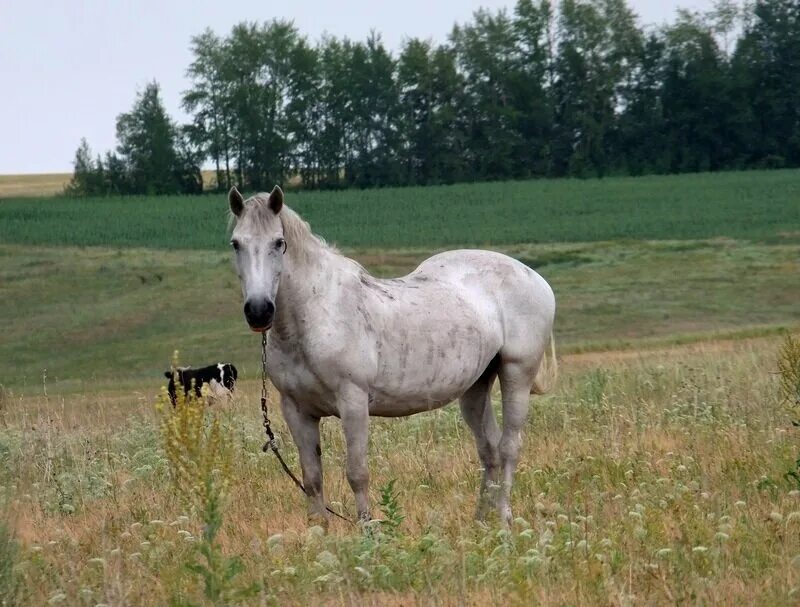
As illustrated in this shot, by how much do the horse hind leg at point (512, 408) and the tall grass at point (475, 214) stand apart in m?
38.4

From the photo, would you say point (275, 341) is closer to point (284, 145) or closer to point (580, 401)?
point (580, 401)

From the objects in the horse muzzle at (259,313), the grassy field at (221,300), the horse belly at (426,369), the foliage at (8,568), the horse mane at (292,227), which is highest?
the horse mane at (292,227)

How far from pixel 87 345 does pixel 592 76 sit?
180 ft

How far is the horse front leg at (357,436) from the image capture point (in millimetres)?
7047

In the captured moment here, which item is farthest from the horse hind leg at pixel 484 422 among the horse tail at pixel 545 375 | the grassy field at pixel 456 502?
the horse tail at pixel 545 375

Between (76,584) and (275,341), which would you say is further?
(275,341)

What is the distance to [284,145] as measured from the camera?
7694cm

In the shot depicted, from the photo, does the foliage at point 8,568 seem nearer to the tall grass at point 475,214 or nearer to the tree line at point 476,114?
the tall grass at point 475,214

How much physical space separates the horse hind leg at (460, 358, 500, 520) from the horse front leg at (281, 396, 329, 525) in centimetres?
122

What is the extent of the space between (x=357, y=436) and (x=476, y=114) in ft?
243

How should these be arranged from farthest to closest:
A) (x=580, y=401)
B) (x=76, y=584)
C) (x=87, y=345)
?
(x=87, y=345), (x=580, y=401), (x=76, y=584)

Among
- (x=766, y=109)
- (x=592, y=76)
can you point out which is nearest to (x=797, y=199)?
(x=766, y=109)

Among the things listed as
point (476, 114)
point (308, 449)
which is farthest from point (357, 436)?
point (476, 114)

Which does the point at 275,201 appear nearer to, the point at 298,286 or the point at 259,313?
the point at 298,286
